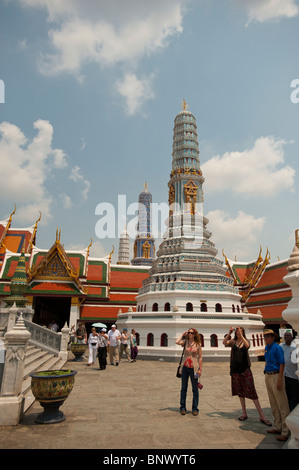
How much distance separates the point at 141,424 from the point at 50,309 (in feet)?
88.5

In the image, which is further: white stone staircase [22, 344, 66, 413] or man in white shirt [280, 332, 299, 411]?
white stone staircase [22, 344, 66, 413]

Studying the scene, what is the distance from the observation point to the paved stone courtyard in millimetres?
4383

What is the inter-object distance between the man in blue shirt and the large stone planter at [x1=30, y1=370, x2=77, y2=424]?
11.6ft

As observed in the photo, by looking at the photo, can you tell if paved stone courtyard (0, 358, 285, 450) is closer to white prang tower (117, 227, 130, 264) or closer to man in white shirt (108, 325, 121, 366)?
man in white shirt (108, 325, 121, 366)

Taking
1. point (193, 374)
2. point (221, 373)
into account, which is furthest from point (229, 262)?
point (193, 374)

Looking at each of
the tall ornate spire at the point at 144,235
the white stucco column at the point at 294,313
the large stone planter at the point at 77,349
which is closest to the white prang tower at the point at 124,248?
the tall ornate spire at the point at 144,235

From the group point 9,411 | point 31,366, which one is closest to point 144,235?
point 31,366

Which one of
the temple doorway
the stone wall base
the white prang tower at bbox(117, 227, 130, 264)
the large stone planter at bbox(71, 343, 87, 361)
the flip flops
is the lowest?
the flip flops

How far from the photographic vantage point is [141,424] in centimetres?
527

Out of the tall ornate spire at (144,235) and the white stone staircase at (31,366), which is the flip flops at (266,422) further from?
the tall ornate spire at (144,235)

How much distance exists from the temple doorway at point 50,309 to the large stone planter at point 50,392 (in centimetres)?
1902

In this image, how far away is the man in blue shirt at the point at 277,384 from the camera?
16.0 feet

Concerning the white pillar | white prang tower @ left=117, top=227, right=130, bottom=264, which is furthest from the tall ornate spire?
the white pillar
